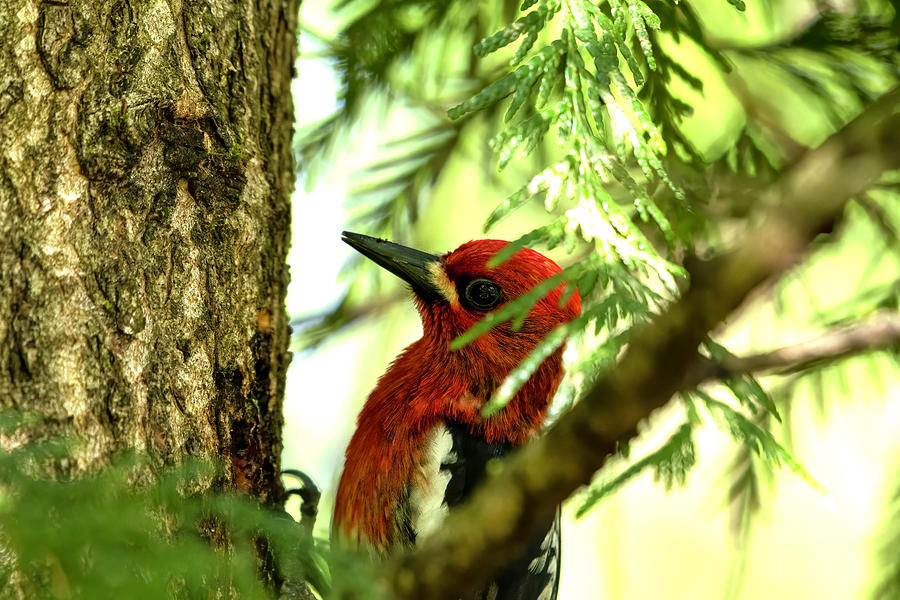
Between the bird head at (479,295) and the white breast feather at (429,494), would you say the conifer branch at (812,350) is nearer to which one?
the white breast feather at (429,494)

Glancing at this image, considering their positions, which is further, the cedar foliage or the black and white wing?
the black and white wing

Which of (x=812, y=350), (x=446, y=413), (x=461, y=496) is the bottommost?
(x=812, y=350)

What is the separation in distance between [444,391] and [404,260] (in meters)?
0.49

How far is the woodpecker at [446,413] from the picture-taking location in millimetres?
2918

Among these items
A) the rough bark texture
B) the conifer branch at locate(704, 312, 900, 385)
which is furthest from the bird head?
the conifer branch at locate(704, 312, 900, 385)

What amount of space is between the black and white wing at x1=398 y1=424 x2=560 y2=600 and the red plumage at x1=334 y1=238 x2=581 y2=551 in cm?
4

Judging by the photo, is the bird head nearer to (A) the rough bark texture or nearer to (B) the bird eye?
(B) the bird eye

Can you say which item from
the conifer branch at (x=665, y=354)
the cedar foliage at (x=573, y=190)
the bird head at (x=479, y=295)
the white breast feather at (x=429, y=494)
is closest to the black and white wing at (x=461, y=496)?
the white breast feather at (x=429, y=494)

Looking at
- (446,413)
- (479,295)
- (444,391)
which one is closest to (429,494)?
(446,413)

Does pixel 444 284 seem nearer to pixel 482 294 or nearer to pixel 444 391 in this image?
pixel 482 294

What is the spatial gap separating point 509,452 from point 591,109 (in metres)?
1.48

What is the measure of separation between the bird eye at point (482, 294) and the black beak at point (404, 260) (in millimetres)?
107

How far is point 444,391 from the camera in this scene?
315 cm

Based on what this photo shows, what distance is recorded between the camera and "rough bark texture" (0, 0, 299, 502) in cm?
174
